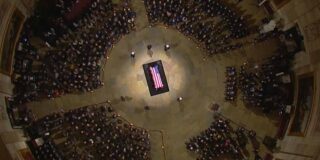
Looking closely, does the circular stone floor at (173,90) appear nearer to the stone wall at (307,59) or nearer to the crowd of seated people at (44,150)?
the stone wall at (307,59)

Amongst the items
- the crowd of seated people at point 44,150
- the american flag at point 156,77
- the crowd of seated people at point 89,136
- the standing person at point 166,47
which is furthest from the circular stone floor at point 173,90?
the crowd of seated people at point 44,150

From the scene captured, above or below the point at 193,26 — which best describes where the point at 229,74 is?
below

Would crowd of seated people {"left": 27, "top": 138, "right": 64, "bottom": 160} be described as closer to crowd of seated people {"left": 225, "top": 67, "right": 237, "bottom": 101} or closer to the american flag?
the american flag

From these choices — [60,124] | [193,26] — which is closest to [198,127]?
[193,26]

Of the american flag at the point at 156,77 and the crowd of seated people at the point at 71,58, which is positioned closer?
the crowd of seated people at the point at 71,58

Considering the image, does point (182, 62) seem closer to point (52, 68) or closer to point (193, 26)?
point (193, 26)

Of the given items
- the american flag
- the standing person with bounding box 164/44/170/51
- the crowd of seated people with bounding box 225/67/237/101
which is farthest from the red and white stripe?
the crowd of seated people with bounding box 225/67/237/101

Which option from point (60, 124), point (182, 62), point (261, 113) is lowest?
point (261, 113)
